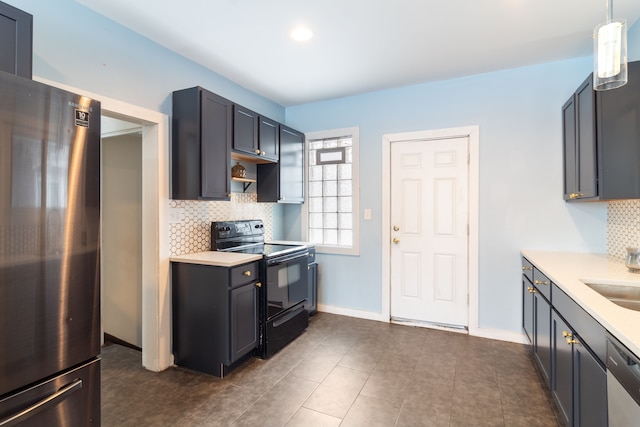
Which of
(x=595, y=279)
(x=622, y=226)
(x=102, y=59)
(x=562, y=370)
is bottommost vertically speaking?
(x=562, y=370)

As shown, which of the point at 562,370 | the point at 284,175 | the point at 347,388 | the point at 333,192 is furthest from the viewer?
the point at 333,192

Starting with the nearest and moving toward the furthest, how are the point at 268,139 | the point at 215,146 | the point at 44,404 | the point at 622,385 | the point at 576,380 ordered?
the point at 622,385 < the point at 44,404 < the point at 576,380 < the point at 215,146 < the point at 268,139

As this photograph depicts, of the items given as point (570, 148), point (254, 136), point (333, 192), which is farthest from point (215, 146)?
point (570, 148)

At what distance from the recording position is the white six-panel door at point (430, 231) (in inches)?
128

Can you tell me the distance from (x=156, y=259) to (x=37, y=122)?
4.96 ft

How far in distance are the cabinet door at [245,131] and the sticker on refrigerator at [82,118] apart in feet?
4.91

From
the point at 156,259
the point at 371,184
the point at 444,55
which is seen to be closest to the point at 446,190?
the point at 371,184

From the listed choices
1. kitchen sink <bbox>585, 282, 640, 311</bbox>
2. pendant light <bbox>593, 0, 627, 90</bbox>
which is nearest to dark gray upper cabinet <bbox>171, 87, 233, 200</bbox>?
pendant light <bbox>593, 0, 627, 90</bbox>

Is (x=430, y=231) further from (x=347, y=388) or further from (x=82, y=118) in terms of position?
(x=82, y=118)

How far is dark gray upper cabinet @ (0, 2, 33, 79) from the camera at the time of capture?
4.23ft

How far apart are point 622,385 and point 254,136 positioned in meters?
2.95

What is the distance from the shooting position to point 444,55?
2.73 meters

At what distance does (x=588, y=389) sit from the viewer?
137 cm

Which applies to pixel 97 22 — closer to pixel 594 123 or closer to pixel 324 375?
pixel 324 375
